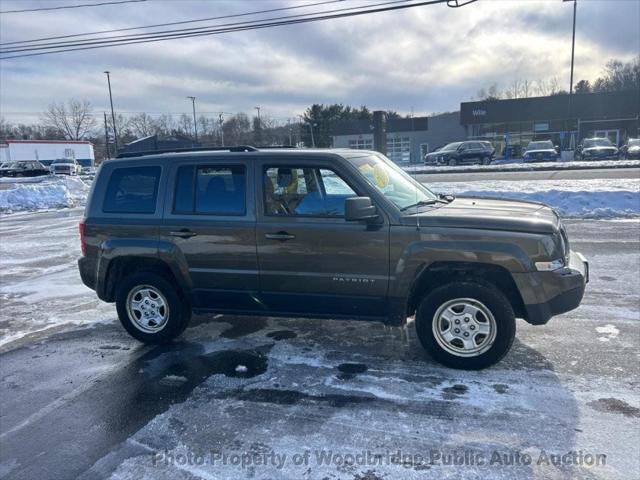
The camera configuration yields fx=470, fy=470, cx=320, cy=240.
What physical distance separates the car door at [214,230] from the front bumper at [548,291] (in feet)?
7.97

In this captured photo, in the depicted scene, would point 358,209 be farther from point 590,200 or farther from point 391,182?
point 590,200

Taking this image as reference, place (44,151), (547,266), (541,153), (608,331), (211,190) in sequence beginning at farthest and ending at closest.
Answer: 1. (44,151)
2. (541,153)
3. (608,331)
4. (211,190)
5. (547,266)

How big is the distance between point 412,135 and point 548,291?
54.6 metres

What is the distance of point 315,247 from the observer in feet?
14.1

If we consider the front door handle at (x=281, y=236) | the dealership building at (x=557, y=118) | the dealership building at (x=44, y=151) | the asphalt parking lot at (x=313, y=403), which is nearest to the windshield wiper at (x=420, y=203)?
the front door handle at (x=281, y=236)

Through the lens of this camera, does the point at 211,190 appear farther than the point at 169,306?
No

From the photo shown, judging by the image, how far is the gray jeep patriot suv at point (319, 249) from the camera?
13.0 ft

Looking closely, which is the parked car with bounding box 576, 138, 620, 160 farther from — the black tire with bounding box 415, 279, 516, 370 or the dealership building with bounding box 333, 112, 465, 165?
the black tire with bounding box 415, 279, 516, 370

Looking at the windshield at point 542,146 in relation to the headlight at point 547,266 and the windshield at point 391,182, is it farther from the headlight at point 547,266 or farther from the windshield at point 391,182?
the headlight at point 547,266

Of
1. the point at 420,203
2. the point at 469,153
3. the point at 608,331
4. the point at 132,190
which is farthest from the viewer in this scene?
the point at 469,153

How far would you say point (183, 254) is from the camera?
15.5 feet

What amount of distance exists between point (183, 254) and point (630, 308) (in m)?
5.04

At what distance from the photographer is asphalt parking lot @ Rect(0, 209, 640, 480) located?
2986mm

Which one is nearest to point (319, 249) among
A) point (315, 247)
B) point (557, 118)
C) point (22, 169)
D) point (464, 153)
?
point (315, 247)
